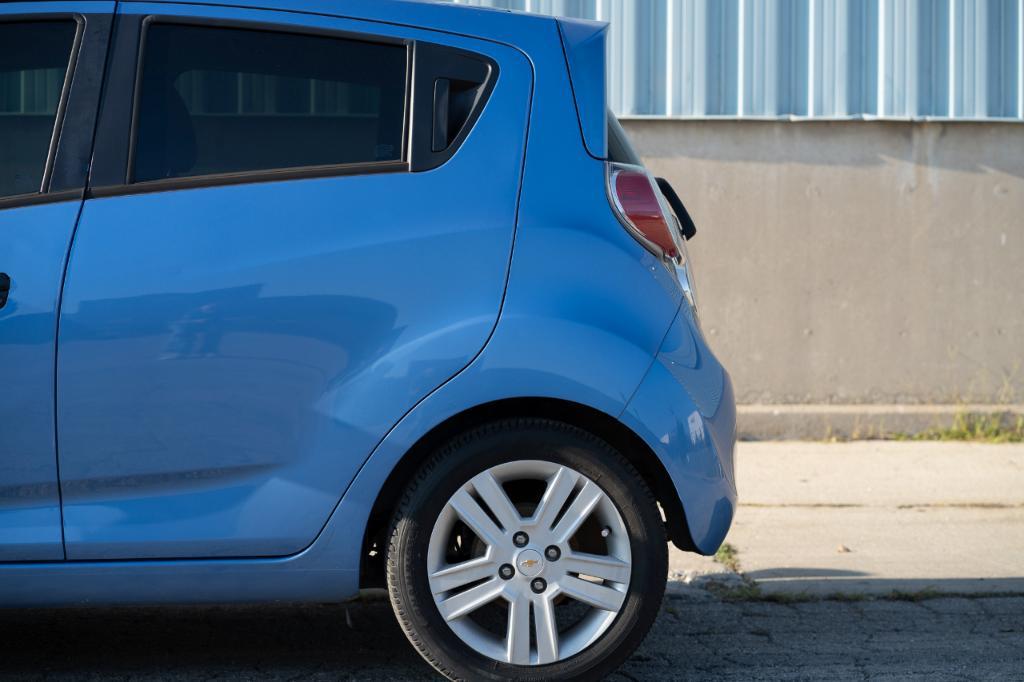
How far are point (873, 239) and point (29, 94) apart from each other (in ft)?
16.9

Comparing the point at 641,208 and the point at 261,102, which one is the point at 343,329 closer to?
the point at 261,102

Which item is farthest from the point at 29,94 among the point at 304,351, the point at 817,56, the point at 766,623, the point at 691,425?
the point at 817,56

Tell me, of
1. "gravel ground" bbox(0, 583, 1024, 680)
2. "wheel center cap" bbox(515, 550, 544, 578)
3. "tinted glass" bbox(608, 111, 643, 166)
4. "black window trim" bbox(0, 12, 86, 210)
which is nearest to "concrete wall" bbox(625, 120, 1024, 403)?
"gravel ground" bbox(0, 583, 1024, 680)

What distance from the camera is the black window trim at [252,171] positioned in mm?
2939

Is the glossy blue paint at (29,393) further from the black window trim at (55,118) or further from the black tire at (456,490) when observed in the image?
the black tire at (456,490)

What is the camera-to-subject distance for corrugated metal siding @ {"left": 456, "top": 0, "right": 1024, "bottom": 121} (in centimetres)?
693

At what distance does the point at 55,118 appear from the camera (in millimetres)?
2979

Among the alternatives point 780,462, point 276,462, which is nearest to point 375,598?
point 276,462

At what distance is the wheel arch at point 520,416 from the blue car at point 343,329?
1 cm

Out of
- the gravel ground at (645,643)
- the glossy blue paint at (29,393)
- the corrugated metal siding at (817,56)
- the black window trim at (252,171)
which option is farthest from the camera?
the corrugated metal siding at (817,56)

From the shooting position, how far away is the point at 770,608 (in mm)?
4039

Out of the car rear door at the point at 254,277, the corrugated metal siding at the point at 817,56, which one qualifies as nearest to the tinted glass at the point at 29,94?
the car rear door at the point at 254,277

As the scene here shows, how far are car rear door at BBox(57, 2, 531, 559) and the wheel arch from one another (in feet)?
0.44

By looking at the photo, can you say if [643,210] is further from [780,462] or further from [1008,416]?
[1008,416]
